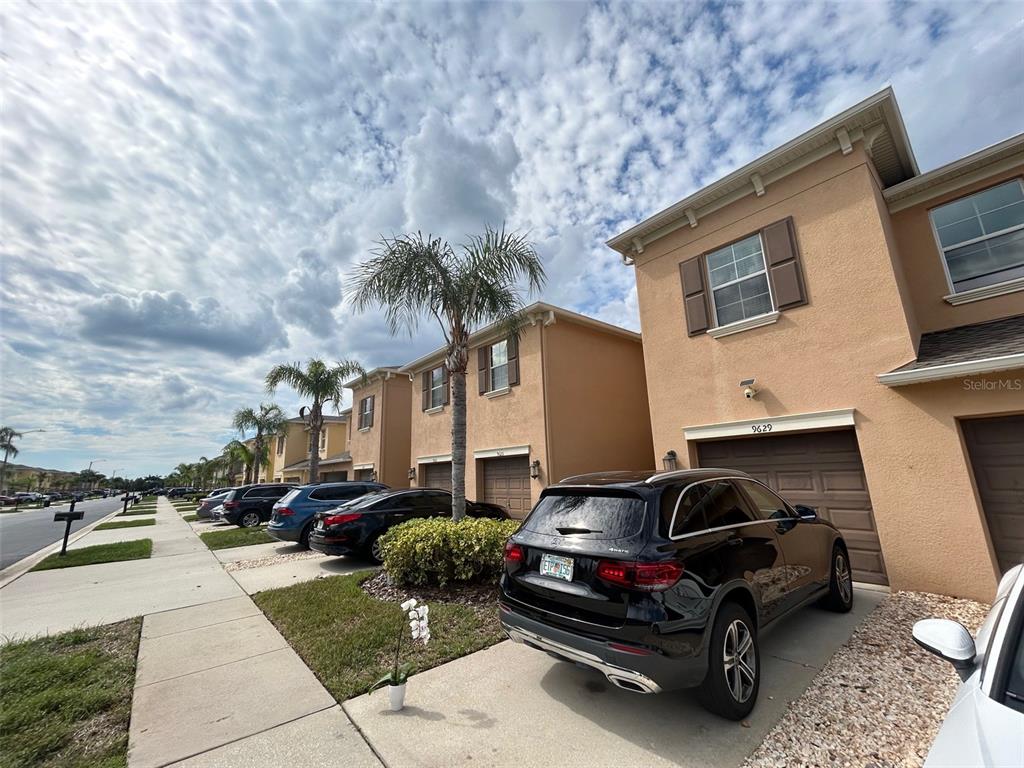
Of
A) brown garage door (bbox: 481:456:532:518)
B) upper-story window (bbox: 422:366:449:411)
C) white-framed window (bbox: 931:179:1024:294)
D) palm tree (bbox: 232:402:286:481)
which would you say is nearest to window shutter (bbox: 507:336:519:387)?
brown garage door (bbox: 481:456:532:518)

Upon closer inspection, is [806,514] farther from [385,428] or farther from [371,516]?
[385,428]

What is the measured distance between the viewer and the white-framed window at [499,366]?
12.9 meters

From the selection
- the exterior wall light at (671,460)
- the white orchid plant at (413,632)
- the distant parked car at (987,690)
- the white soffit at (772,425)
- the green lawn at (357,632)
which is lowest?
the green lawn at (357,632)

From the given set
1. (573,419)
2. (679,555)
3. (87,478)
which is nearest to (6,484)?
(87,478)

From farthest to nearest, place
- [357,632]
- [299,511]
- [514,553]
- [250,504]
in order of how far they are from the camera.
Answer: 1. [250,504]
2. [299,511]
3. [357,632]
4. [514,553]

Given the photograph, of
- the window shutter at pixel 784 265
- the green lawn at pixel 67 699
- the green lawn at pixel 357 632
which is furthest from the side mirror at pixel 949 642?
the window shutter at pixel 784 265

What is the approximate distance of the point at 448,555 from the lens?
21.2 feet

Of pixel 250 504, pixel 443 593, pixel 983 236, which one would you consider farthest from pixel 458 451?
pixel 250 504

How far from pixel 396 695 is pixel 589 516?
2040 millimetres

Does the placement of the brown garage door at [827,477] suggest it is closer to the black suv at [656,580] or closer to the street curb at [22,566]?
the black suv at [656,580]

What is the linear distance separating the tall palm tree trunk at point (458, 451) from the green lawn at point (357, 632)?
1848 mm

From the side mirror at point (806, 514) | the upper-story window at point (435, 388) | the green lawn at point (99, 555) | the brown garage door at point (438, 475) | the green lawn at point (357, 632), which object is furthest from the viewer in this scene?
the upper-story window at point (435, 388)

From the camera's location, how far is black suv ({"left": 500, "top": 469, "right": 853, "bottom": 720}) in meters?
2.98

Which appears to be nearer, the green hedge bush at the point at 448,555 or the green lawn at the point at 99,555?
the green hedge bush at the point at 448,555
